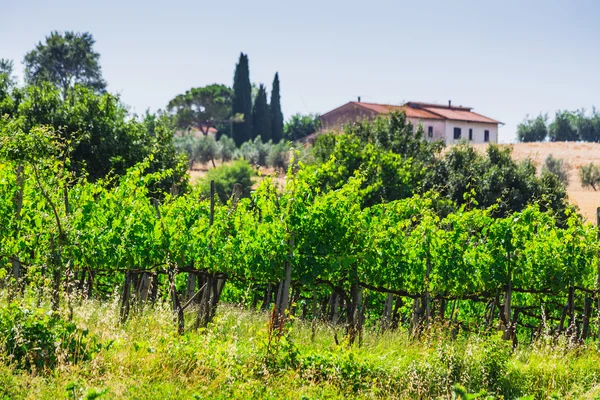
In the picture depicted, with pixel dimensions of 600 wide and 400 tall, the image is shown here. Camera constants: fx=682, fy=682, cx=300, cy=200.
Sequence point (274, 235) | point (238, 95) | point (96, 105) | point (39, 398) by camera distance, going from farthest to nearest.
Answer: point (238, 95), point (96, 105), point (274, 235), point (39, 398)

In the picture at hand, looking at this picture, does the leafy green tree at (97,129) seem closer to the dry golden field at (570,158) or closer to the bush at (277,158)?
the dry golden field at (570,158)

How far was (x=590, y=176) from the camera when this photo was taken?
157 feet

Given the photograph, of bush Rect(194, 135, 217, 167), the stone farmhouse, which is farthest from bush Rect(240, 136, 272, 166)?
the stone farmhouse

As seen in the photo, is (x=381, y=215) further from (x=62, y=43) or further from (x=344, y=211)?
(x=62, y=43)

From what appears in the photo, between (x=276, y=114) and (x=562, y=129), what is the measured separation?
36.0 metres

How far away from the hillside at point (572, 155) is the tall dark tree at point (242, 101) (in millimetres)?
20667

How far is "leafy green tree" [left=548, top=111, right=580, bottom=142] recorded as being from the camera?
79188 mm

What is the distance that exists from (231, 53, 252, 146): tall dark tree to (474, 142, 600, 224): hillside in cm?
2067

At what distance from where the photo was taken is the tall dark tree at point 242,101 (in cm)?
6169

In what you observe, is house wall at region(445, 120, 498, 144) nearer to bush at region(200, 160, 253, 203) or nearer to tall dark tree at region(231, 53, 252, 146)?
tall dark tree at region(231, 53, 252, 146)

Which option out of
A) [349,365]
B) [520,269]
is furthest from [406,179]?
[349,365]

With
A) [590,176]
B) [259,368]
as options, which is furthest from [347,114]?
[259,368]

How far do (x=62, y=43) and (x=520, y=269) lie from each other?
55452 mm

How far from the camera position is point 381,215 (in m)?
9.98
